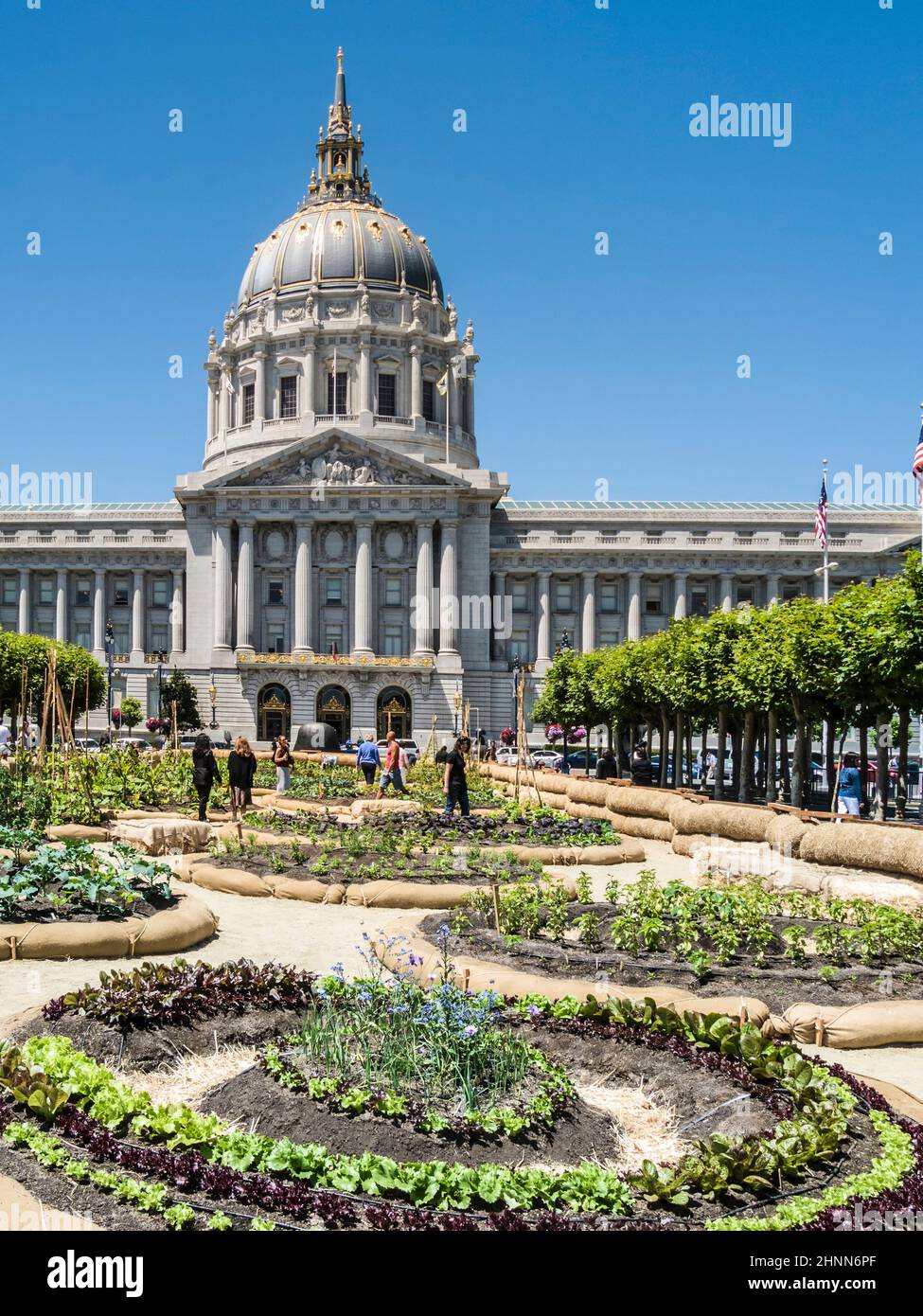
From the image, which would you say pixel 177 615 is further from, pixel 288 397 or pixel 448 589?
pixel 448 589

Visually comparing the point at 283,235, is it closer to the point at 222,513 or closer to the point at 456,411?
the point at 456,411

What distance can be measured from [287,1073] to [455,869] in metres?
11.6

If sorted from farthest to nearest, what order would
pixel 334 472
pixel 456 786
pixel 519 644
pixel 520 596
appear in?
pixel 520 596, pixel 519 644, pixel 334 472, pixel 456 786

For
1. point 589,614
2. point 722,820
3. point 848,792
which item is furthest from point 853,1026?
point 589,614

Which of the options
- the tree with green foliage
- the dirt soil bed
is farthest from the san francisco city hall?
the dirt soil bed

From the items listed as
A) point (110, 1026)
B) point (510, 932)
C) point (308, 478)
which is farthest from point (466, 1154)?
point (308, 478)

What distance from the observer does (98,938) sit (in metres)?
12.9

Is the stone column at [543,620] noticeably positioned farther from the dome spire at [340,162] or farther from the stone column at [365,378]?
the dome spire at [340,162]

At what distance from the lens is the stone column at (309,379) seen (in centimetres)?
9712

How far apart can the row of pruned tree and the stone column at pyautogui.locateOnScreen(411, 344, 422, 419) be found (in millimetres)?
51488

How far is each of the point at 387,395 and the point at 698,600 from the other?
33.3 meters

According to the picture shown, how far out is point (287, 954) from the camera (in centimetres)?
1355

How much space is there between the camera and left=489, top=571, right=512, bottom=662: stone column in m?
89.9

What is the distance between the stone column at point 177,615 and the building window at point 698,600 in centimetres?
4197
